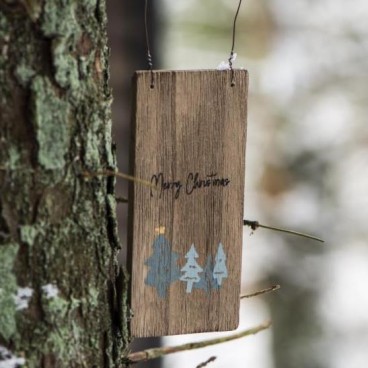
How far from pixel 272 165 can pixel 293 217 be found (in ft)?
0.91

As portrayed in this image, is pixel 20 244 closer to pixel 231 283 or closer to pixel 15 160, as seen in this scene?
pixel 15 160

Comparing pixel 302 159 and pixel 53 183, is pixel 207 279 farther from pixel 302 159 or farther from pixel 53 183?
pixel 302 159

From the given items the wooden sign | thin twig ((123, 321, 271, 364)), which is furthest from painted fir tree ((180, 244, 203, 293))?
thin twig ((123, 321, 271, 364))

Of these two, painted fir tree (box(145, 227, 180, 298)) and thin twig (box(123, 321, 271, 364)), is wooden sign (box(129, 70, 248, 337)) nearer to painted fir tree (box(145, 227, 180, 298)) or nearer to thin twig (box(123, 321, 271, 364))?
painted fir tree (box(145, 227, 180, 298))

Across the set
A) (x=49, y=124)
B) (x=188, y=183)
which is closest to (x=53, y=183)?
(x=49, y=124)

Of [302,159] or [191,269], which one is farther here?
[302,159]

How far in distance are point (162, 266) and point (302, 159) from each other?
108 inches

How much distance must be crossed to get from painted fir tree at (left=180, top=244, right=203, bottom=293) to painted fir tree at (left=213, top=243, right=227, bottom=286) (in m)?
0.03

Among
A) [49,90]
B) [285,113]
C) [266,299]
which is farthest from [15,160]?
[266,299]

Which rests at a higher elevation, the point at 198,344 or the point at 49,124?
the point at 49,124

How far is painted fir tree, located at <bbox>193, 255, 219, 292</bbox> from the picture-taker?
128cm

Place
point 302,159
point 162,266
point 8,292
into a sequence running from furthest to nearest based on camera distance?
1. point 302,159
2. point 162,266
3. point 8,292

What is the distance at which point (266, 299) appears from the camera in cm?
415

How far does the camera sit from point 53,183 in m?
1.03
